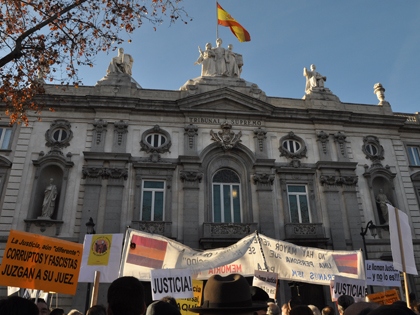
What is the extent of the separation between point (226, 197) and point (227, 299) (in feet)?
58.7

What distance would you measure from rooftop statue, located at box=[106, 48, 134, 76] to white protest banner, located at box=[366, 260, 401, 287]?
18.1 metres

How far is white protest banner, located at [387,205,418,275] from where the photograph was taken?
913 cm

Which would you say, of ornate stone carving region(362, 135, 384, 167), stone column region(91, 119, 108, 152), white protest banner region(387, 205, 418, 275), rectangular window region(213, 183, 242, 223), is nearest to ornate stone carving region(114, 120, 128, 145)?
stone column region(91, 119, 108, 152)

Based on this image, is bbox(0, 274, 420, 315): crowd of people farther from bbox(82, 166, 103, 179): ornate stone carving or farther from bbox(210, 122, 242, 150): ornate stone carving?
bbox(210, 122, 242, 150): ornate stone carving

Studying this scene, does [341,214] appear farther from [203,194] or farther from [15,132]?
[15,132]

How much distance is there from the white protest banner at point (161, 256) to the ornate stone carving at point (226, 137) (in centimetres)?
1044

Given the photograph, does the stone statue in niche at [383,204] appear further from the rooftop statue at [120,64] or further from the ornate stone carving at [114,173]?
the rooftop statue at [120,64]

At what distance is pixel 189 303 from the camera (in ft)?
33.8

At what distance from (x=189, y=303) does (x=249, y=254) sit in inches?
93.5

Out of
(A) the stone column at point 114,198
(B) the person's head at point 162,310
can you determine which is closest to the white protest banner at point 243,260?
(B) the person's head at point 162,310

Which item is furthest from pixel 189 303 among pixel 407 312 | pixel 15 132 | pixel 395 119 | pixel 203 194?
pixel 395 119

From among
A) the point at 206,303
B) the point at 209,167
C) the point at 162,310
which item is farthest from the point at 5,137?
the point at 206,303

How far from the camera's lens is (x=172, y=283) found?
983 centimetres

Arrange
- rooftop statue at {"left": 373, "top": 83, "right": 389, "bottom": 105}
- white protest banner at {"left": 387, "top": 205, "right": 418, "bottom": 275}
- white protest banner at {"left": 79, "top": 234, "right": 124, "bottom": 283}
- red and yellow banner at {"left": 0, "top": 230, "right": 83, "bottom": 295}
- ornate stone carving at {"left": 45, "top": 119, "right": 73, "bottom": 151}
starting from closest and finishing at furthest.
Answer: red and yellow banner at {"left": 0, "top": 230, "right": 83, "bottom": 295}
white protest banner at {"left": 387, "top": 205, "right": 418, "bottom": 275}
white protest banner at {"left": 79, "top": 234, "right": 124, "bottom": 283}
ornate stone carving at {"left": 45, "top": 119, "right": 73, "bottom": 151}
rooftop statue at {"left": 373, "top": 83, "right": 389, "bottom": 105}
